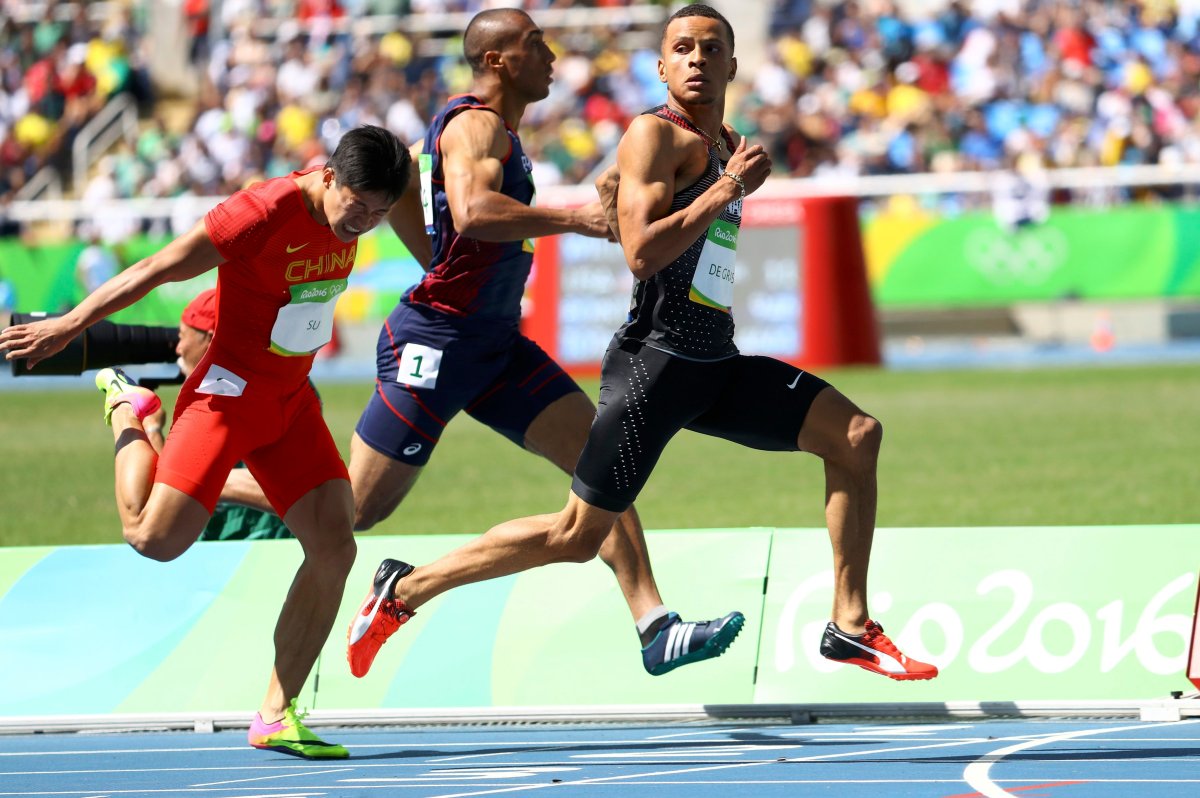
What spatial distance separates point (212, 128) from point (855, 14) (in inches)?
452

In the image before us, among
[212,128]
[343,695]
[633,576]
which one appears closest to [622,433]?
[633,576]

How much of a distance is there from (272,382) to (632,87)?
24447 mm

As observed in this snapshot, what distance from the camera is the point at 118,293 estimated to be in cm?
619

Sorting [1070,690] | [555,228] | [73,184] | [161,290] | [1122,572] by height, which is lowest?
[1070,690]

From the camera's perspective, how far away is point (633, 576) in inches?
275

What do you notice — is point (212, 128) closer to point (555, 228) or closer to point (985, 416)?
point (985, 416)

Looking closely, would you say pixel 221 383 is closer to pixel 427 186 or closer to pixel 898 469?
pixel 427 186

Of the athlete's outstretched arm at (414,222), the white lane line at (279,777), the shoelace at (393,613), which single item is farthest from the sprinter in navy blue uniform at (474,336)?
the white lane line at (279,777)

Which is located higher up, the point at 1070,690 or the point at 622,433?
the point at 622,433

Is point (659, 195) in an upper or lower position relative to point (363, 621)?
upper

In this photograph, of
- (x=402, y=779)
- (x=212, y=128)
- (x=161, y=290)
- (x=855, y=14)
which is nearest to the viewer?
(x=402, y=779)

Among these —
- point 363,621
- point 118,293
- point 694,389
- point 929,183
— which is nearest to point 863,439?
point 694,389

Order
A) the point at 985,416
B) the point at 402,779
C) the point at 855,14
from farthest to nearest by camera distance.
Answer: the point at 855,14, the point at 985,416, the point at 402,779

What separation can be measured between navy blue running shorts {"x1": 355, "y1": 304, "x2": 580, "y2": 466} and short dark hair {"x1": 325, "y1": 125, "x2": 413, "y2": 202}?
45.2 inches
